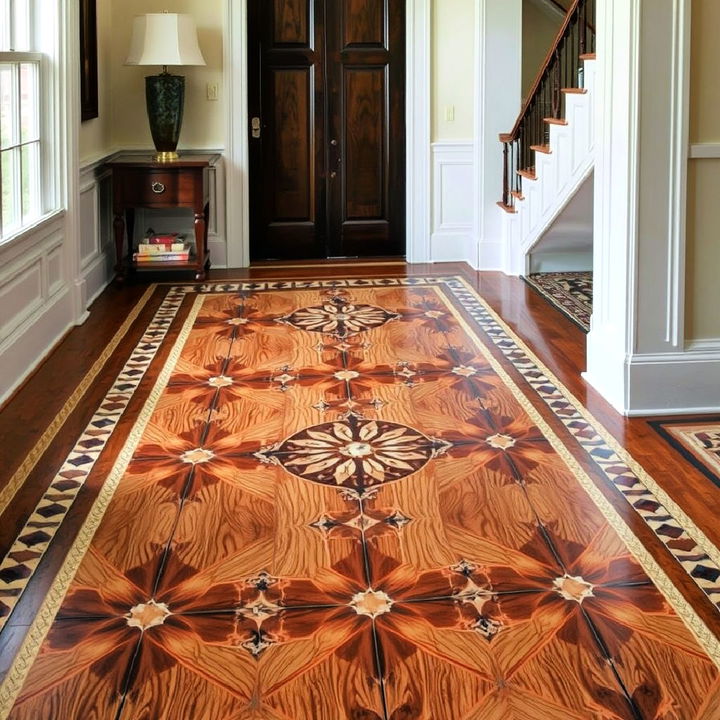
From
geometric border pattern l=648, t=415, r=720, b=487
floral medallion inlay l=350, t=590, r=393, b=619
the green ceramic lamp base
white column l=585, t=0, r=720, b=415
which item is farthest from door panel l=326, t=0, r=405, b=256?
floral medallion inlay l=350, t=590, r=393, b=619

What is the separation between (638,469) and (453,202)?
4.67 m

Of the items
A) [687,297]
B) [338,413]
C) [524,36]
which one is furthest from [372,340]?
[524,36]

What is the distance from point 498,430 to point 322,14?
4.75 m

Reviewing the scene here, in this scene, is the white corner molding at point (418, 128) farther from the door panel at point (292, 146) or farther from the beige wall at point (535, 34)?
the beige wall at point (535, 34)

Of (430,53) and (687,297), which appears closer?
(687,297)

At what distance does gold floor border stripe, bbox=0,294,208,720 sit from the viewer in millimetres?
2438

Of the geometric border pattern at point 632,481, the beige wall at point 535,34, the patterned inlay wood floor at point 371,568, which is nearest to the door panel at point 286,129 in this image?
the beige wall at point 535,34

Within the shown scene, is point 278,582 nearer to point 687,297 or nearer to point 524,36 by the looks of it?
point 687,297

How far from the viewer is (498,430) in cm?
422

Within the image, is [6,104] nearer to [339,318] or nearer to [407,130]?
[339,318]

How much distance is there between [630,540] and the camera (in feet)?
10.4

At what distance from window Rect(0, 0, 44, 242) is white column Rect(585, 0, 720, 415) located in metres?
2.57

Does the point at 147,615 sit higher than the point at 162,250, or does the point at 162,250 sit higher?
the point at 162,250

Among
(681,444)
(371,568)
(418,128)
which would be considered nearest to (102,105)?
(418,128)
